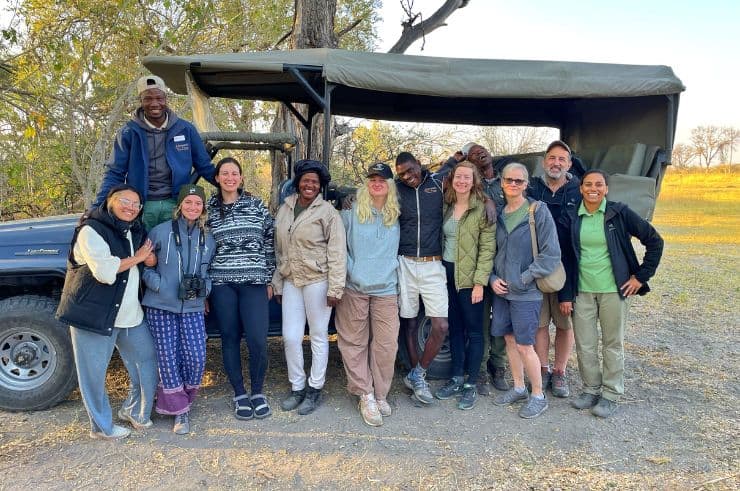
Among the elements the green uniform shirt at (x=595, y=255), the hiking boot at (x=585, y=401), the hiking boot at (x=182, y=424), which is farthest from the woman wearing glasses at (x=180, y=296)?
the hiking boot at (x=585, y=401)

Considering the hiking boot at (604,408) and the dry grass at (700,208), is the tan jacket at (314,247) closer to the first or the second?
the hiking boot at (604,408)

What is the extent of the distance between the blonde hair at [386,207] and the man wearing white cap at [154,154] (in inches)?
46.7

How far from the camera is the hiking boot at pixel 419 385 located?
3.82 m

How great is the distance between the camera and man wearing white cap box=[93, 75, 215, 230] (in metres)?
3.49

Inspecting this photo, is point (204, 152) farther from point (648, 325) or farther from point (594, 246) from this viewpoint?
point (648, 325)

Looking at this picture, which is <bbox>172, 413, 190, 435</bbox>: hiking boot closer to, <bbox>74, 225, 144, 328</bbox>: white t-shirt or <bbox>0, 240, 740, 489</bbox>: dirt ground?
<bbox>0, 240, 740, 489</bbox>: dirt ground

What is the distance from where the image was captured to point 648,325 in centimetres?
623

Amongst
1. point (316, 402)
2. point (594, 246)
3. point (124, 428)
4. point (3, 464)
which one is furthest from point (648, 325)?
point (3, 464)

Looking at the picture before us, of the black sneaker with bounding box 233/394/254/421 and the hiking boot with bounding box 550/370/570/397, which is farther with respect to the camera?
the hiking boot with bounding box 550/370/570/397

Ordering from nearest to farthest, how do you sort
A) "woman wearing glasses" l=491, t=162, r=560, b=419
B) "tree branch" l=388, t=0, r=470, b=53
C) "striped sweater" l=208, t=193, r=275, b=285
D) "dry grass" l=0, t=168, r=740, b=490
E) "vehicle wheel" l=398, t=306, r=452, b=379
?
"dry grass" l=0, t=168, r=740, b=490 < "striped sweater" l=208, t=193, r=275, b=285 < "woman wearing glasses" l=491, t=162, r=560, b=419 < "vehicle wheel" l=398, t=306, r=452, b=379 < "tree branch" l=388, t=0, r=470, b=53

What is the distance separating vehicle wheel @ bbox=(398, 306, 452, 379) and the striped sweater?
128cm

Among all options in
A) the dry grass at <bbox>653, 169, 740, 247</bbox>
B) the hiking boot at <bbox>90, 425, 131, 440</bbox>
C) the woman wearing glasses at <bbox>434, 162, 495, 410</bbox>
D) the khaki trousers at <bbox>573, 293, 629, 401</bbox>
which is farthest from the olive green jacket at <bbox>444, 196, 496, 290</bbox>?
the dry grass at <bbox>653, 169, 740, 247</bbox>

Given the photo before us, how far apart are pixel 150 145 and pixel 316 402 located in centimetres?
216

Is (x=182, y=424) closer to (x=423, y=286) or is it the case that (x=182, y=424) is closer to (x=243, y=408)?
(x=243, y=408)
